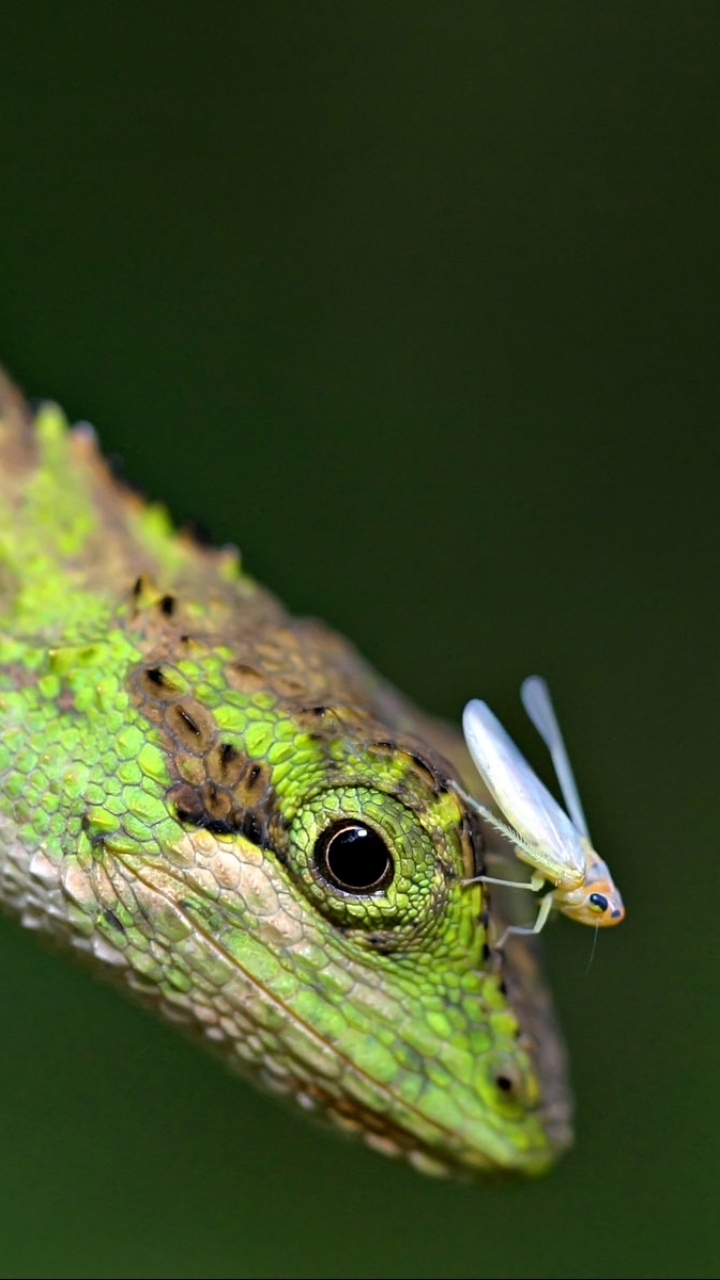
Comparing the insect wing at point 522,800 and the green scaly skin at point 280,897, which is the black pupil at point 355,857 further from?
the insect wing at point 522,800

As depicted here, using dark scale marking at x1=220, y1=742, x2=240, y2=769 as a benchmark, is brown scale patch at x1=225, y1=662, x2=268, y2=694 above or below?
above

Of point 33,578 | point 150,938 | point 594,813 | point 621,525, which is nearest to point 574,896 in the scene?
point 150,938

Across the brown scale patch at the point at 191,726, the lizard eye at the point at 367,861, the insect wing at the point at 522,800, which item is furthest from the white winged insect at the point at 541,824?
the brown scale patch at the point at 191,726

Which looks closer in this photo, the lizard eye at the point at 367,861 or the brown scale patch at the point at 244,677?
the lizard eye at the point at 367,861

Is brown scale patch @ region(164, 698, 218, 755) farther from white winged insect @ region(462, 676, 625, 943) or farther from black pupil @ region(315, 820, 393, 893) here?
white winged insect @ region(462, 676, 625, 943)

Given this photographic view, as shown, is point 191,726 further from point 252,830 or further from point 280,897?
Result: point 280,897

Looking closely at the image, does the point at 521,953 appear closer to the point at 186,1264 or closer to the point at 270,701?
the point at 270,701

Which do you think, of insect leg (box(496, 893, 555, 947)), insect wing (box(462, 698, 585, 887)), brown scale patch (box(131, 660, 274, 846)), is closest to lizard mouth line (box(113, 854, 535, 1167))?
brown scale patch (box(131, 660, 274, 846))
